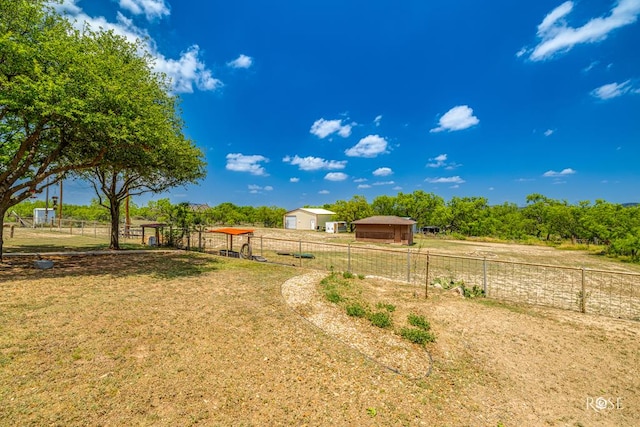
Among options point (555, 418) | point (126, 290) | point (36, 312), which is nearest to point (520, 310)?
point (555, 418)

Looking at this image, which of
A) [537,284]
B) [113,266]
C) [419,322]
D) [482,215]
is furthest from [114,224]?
[482,215]

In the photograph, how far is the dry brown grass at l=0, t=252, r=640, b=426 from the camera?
355 cm

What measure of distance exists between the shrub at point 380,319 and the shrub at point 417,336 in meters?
0.40

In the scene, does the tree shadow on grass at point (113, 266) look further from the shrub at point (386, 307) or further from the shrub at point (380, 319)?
the shrub at point (380, 319)

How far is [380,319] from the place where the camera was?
6.46 meters

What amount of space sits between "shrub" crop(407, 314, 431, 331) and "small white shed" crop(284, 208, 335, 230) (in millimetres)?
44440

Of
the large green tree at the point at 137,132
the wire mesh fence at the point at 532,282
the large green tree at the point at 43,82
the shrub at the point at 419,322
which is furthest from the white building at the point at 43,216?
the shrub at the point at 419,322

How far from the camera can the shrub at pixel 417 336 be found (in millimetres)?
5641

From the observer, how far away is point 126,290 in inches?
318

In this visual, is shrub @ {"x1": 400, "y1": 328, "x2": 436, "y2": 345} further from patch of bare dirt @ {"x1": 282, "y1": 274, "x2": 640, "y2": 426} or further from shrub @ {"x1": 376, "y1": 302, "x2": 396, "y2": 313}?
shrub @ {"x1": 376, "y1": 302, "x2": 396, "y2": 313}

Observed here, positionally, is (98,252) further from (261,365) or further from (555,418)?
(555,418)

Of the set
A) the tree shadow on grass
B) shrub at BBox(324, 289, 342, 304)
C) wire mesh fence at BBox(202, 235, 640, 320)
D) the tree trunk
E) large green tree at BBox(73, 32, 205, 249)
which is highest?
large green tree at BBox(73, 32, 205, 249)

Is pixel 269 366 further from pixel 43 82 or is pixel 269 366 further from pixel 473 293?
pixel 43 82

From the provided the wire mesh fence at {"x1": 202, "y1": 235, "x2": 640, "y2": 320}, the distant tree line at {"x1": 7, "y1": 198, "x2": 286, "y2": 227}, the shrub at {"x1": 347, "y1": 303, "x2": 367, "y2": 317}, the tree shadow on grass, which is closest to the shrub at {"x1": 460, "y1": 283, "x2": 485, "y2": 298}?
the wire mesh fence at {"x1": 202, "y1": 235, "x2": 640, "y2": 320}
